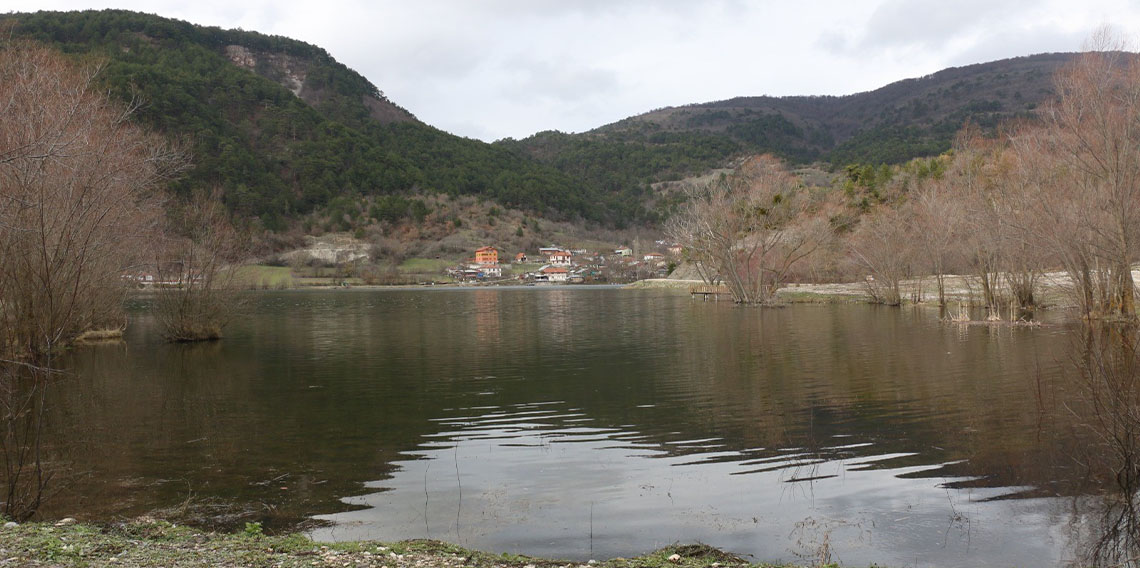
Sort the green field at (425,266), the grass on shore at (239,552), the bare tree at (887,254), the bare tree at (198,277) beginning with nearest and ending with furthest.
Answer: the grass on shore at (239,552), the bare tree at (198,277), the bare tree at (887,254), the green field at (425,266)

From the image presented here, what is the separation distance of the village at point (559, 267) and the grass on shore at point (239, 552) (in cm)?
12427

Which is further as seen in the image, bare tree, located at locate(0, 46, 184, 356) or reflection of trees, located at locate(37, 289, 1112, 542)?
bare tree, located at locate(0, 46, 184, 356)

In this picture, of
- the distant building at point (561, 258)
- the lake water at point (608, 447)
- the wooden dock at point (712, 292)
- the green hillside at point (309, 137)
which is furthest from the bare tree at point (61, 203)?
the distant building at point (561, 258)

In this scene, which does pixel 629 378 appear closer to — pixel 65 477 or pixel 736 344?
pixel 736 344

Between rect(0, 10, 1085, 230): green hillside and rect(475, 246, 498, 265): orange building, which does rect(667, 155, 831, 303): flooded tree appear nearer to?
rect(0, 10, 1085, 230): green hillside

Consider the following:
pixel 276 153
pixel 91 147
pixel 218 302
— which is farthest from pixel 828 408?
pixel 276 153

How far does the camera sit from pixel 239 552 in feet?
19.9

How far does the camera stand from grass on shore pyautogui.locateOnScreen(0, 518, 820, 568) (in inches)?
223

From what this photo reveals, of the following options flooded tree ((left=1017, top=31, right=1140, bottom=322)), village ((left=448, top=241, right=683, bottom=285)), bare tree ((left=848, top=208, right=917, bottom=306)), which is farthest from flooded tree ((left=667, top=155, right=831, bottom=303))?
village ((left=448, top=241, right=683, bottom=285))

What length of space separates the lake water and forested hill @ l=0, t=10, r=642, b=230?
7894 cm

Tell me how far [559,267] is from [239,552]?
14256cm

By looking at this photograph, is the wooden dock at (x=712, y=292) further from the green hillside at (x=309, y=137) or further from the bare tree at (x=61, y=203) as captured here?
the green hillside at (x=309, y=137)

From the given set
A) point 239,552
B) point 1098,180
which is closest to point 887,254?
point 1098,180

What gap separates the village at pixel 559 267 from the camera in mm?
137125
